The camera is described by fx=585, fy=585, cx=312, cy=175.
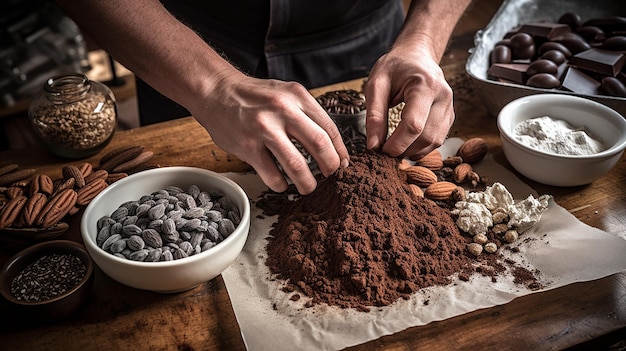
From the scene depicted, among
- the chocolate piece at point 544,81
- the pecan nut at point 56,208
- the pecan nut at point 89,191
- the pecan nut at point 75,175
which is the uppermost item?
the chocolate piece at point 544,81

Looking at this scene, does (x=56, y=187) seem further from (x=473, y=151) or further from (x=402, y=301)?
(x=473, y=151)

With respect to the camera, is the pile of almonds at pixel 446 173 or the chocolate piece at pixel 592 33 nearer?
the pile of almonds at pixel 446 173

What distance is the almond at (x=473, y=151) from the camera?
1.32m

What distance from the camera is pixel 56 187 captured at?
120 centimetres

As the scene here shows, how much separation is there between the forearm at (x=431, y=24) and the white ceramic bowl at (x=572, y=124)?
0.23 metres

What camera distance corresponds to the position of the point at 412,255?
1039mm

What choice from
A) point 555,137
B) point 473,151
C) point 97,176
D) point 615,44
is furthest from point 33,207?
point 615,44

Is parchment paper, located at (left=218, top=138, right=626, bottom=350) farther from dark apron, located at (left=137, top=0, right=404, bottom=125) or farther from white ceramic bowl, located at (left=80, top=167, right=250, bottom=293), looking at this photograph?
dark apron, located at (left=137, top=0, right=404, bottom=125)

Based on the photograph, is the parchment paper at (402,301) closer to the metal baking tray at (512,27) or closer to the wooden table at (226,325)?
the wooden table at (226,325)

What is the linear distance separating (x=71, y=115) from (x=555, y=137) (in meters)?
1.05

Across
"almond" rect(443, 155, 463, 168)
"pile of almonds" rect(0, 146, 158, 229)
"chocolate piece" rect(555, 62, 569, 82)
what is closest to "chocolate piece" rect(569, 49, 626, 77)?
"chocolate piece" rect(555, 62, 569, 82)

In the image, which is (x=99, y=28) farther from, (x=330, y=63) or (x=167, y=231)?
(x=330, y=63)

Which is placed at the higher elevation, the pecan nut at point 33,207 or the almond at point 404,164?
the almond at point 404,164

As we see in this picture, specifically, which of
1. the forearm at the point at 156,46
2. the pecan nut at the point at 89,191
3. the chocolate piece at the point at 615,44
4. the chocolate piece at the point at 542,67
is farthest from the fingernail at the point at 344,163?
the chocolate piece at the point at 615,44
